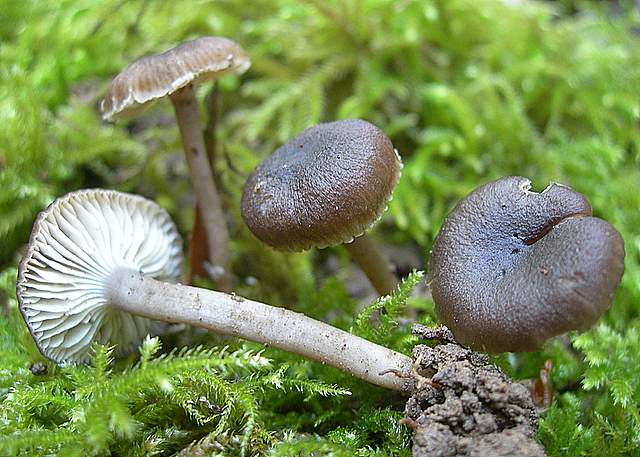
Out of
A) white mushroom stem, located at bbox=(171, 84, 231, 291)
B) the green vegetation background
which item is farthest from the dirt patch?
white mushroom stem, located at bbox=(171, 84, 231, 291)

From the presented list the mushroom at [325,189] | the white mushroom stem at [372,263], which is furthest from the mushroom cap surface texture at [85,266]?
the white mushroom stem at [372,263]

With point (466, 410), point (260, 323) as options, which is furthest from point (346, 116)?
point (466, 410)

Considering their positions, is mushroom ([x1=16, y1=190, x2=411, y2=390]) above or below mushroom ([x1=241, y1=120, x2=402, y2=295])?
below

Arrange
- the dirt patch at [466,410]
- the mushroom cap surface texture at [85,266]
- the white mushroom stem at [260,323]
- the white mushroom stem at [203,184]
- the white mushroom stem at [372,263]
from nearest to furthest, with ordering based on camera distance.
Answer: the dirt patch at [466,410]
the white mushroom stem at [260,323]
the mushroom cap surface texture at [85,266]
the white mushroom stem at [372,263]
the white mushroom stem at [203,184]

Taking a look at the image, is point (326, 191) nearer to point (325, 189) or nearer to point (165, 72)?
point (325, 189)

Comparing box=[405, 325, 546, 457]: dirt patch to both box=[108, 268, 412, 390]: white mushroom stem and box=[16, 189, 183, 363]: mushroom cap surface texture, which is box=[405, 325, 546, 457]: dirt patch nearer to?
box=[108, 268, 412, 390]: white mushroom stem

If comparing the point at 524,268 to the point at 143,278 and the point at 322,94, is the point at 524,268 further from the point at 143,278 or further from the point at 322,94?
the point at 322,94

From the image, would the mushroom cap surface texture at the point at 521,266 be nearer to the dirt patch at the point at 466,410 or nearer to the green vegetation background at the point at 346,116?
the dirt patch at the point at 466,410
